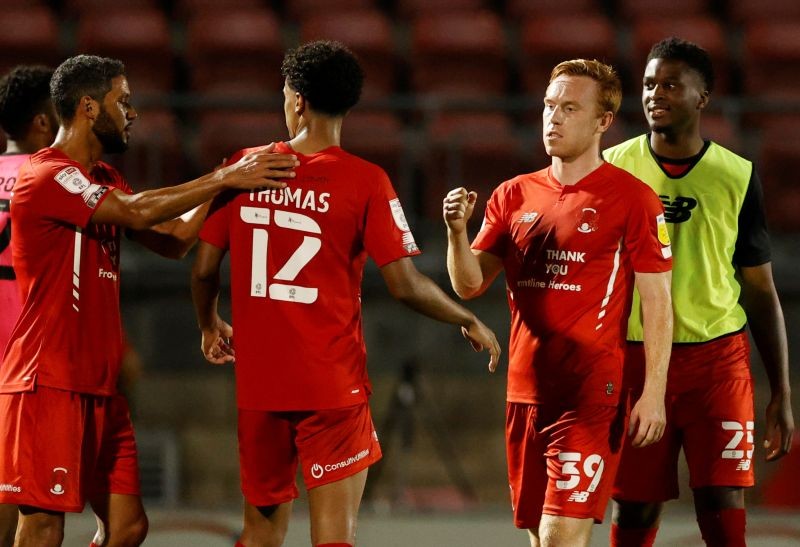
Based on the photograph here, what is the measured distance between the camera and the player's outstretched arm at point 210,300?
4.32 meters

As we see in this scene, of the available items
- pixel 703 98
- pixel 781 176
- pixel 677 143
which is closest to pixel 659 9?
pixel 781 176

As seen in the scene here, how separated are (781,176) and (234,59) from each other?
426cm

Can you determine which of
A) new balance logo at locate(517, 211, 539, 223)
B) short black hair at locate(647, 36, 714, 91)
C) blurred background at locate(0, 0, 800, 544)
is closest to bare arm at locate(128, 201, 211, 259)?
new balance logo at locate(517, 211, 539, 223)

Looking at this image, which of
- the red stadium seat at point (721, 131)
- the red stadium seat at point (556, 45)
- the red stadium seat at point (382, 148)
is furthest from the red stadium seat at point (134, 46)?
the red stadium seat at point (721, 131)

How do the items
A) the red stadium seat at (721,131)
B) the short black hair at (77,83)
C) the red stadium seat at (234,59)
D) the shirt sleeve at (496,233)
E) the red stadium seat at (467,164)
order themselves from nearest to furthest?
the short black hair at (77,83) < the shirt sleeve at (496,233) < the red stadium seat at (467,164) < the red stadium seat at (721,131) < the red stadium seat at (234,59)

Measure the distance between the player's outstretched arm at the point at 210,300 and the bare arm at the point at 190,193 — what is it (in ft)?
0.61

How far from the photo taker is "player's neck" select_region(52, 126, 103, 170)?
4434 mm

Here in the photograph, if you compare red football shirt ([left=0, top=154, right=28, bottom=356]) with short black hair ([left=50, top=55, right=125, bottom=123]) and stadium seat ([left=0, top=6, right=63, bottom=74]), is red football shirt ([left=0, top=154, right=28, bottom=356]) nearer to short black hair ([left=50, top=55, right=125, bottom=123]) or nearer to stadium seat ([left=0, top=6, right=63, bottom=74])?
short black hair ([left=50, top=55, right=125, bottom=123])

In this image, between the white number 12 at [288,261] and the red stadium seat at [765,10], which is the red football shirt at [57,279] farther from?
the red stadium seat at [765,10]

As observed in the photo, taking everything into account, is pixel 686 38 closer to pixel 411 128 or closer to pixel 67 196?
pixel 411 128

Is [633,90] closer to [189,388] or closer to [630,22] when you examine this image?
[630,22]

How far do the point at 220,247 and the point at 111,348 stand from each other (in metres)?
0.55

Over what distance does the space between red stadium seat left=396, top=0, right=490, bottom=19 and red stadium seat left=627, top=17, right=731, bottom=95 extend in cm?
140

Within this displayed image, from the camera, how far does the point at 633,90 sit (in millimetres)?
10094
